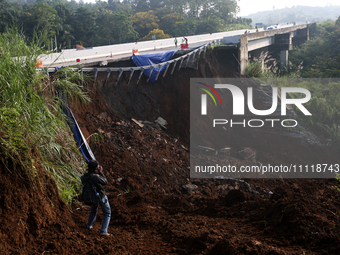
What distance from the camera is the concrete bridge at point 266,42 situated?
899 inches

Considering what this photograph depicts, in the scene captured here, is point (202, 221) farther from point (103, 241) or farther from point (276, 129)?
point (276, 129)

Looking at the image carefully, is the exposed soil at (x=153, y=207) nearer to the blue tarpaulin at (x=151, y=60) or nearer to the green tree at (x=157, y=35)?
the blue tarpaulin at (x=151, y=60)

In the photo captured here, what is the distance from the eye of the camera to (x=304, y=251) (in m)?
4.46

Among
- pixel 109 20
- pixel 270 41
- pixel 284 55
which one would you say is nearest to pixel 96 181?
pixel 270 41

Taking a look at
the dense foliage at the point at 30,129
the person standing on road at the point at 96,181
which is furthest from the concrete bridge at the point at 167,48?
the person standing on road at the point at 96,181

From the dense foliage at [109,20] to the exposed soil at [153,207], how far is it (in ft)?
30.0

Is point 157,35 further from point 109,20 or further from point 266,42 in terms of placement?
point 266,42

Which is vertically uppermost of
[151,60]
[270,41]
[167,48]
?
[270,41]

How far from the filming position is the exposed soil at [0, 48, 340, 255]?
4.40 meters

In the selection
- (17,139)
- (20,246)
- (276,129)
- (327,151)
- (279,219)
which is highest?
(17,139)

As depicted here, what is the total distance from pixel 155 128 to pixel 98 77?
10.5ft

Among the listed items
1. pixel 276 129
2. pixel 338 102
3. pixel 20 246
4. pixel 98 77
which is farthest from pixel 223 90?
pixel 20 246

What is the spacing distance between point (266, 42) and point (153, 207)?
30186 mm

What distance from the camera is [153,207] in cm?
726
